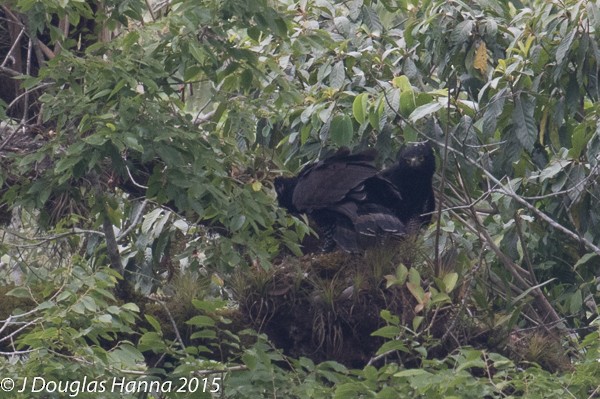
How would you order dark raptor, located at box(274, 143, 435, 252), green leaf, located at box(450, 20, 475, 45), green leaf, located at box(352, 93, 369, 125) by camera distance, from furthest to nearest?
dark raptor, located at box(274, 143, 435, 252), green leaf, located at box(450, 20, 475, 45), green leaf, located at box(352, 93, 369, 125)

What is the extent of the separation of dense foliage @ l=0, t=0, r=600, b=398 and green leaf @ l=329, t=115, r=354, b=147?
0.01 m

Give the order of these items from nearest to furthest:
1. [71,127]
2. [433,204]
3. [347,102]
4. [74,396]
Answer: [74,396] → [71,127] → [347,102] → [433,204]

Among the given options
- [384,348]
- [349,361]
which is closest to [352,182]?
[349,361]

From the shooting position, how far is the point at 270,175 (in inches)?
200

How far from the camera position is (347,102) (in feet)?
15.1

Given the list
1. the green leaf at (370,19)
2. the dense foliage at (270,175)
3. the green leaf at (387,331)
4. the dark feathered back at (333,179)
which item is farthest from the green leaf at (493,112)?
the green leaf at (387,331)

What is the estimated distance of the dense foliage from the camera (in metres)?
3.66

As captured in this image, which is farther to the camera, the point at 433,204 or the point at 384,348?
the point at 433,204

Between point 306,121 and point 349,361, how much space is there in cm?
120

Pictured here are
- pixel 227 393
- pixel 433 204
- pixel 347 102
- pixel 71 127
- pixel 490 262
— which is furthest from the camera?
pixel 490 262

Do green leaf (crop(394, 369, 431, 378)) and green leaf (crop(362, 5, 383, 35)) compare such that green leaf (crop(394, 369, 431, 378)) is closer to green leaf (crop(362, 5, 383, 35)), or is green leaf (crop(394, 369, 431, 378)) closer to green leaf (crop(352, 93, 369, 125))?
green leaf (crop(352, 93, 369, 125))

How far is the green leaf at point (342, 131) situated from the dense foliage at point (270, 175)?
0.01 m

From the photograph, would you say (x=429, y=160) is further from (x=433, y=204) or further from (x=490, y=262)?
(x=490, y=262)

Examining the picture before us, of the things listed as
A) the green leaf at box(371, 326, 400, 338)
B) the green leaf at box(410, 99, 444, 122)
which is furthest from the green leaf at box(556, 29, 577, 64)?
the green leaf at box(371, 326, 400, 338)
